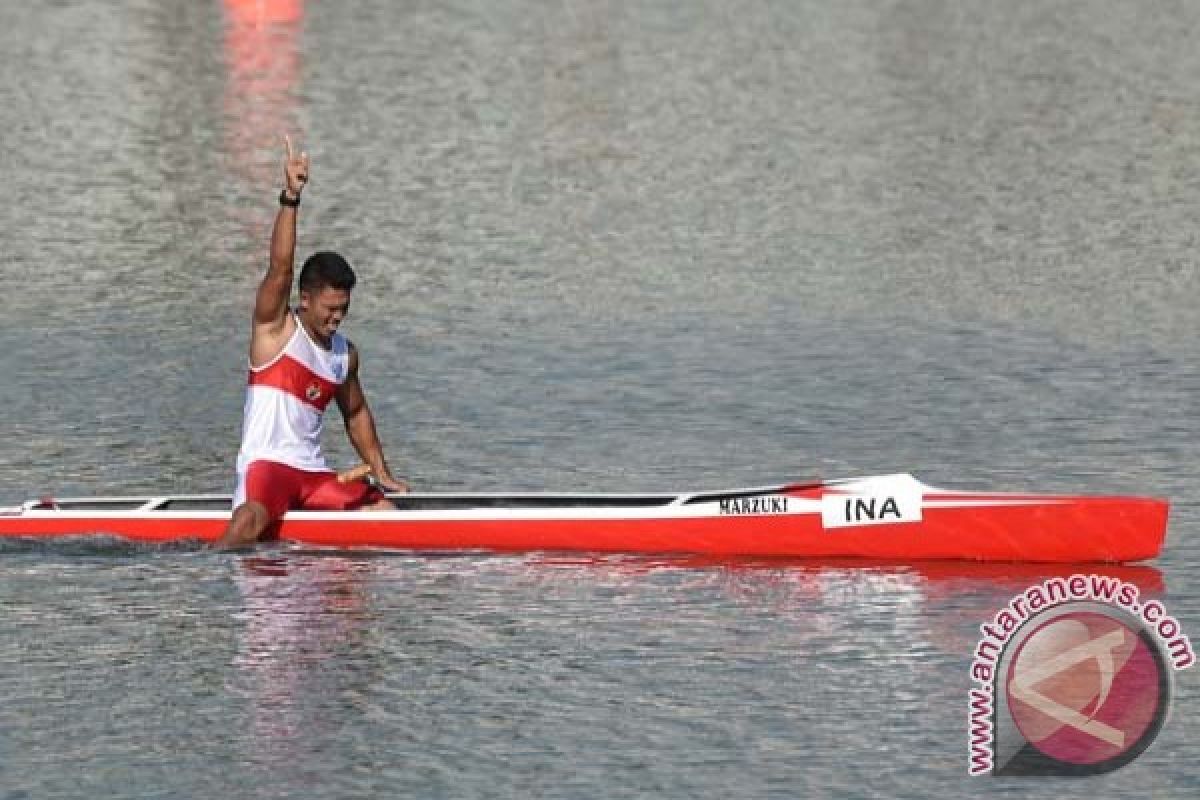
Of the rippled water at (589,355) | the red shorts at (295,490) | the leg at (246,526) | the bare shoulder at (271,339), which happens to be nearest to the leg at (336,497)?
the red shorts at (295,490)

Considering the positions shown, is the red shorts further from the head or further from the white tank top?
the head

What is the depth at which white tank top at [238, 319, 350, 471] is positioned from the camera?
19.9 m

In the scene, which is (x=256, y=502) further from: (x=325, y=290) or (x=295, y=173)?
(x=295, y=173)

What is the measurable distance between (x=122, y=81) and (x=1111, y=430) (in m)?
27.5

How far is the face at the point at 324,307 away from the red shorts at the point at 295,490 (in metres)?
0.98

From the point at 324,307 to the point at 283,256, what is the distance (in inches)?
28.4

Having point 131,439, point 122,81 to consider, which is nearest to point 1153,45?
point 122,81

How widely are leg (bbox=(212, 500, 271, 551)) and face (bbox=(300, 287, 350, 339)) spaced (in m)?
1.24

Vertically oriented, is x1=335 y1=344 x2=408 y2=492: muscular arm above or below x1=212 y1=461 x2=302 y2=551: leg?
above

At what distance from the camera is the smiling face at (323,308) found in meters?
19.6

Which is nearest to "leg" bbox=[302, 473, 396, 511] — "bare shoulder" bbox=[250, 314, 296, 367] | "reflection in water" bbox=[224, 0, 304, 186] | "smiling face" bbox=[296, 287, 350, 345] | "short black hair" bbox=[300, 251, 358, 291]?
"bare shoulder" bbox=[250, 314, 296, 367]

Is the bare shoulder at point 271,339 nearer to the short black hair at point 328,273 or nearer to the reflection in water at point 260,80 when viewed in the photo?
the short black hair at point 328,273

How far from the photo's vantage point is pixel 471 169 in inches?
1523

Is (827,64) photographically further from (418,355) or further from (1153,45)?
(418,355)
